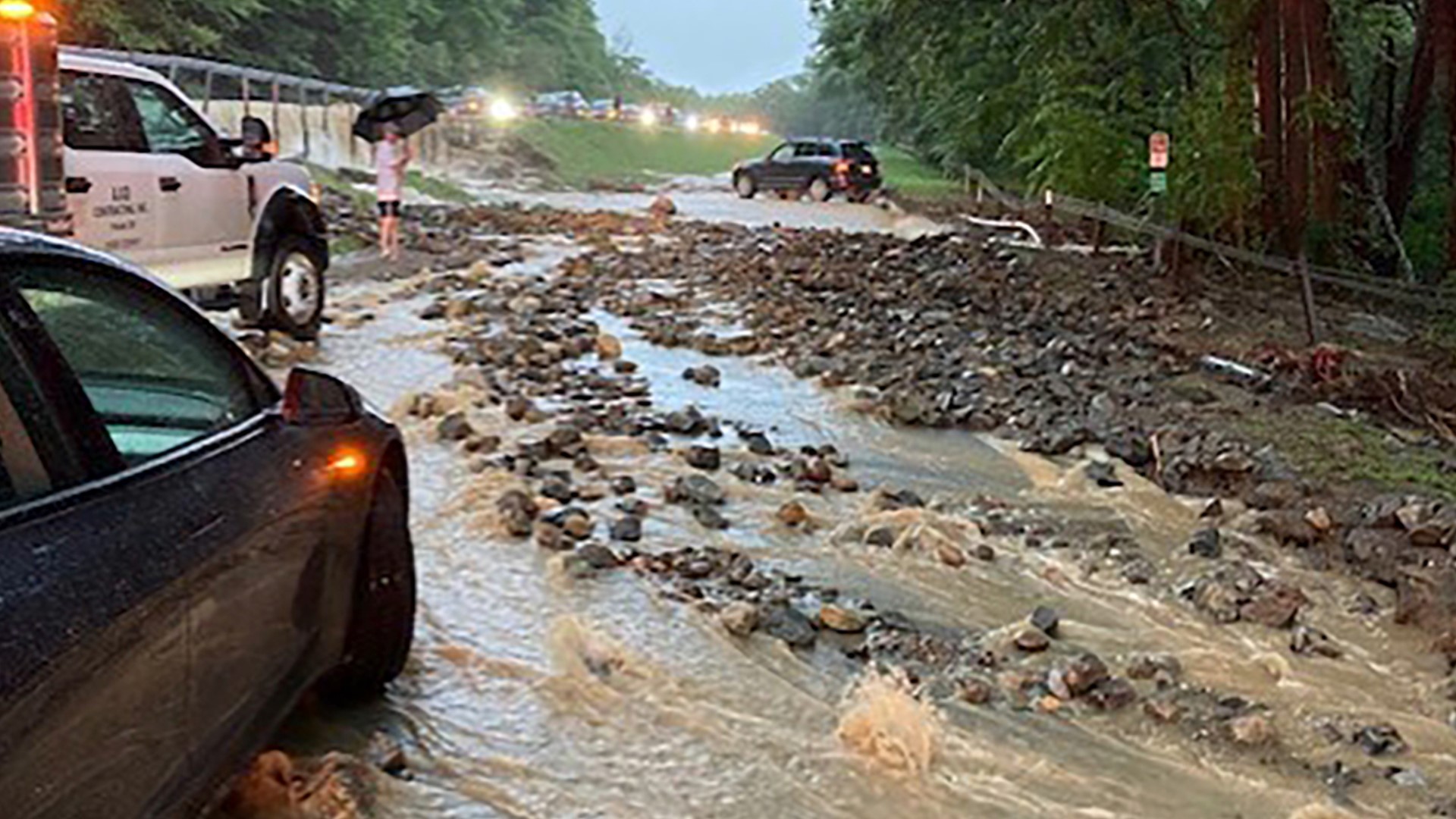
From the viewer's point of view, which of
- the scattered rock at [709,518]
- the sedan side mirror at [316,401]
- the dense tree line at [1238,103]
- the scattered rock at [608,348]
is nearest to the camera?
the sedan side mirror at [316,401]

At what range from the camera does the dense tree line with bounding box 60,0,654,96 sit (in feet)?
100

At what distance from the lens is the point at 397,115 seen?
55.5ft

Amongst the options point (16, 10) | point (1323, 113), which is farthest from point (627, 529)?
point (1323, 113)

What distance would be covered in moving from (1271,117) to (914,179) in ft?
98.2

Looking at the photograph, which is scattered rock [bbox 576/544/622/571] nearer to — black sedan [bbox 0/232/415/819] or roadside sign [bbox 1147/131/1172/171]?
black sedan [bbox 0/232/415/819]

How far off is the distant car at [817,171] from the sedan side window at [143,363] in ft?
106

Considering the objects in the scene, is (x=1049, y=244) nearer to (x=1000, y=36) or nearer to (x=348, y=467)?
(x=1000, y=36)

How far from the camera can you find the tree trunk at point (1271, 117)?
14867 millimetres

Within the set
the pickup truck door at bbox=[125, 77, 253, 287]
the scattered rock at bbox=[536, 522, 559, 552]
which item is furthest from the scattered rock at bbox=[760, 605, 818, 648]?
the pickup truck door at bbox=[125, 77, 253, 287]

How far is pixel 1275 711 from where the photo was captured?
507 centimetres

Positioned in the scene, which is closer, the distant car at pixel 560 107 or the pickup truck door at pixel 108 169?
the pickup truck door at pixel 108 169

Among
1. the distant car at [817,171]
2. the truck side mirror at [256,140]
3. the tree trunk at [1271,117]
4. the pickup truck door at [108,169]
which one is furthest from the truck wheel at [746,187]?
the pickup truck door at [108,169]

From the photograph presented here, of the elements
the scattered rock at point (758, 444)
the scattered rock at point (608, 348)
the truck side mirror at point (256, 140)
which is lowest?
the scattered rock at point (758, 444)

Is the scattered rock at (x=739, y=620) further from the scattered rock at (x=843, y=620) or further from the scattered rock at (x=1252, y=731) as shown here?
the scattered rock at (x=1252, y=731)
